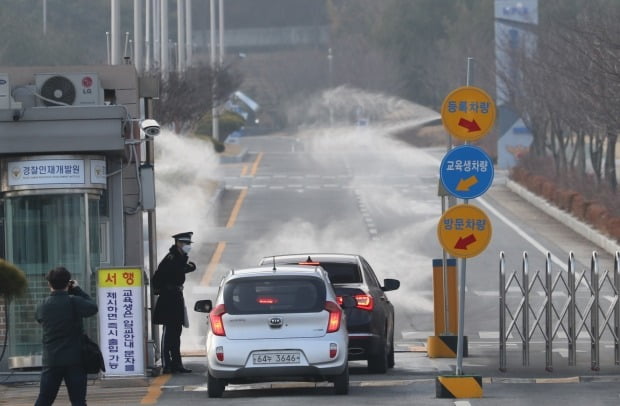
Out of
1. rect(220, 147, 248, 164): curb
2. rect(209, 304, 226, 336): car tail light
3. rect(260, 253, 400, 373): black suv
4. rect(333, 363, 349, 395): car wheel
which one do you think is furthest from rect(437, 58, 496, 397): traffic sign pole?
rect(220, 147, 248, 164): curb

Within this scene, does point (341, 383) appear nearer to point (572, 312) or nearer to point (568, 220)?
point (572, 312)

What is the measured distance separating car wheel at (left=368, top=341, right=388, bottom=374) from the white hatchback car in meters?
2.52

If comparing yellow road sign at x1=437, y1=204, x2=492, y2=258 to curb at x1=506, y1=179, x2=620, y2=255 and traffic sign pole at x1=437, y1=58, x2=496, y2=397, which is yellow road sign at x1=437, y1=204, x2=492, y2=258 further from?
curb at x1=506, y1=179, x2=620, y2=255

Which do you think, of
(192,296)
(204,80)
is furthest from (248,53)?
(192,296)

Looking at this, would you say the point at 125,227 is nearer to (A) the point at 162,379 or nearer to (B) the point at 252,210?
(A) the point at 162,379

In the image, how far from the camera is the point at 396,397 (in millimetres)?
15867

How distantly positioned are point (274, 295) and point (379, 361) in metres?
3.11

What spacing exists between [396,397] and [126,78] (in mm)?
6156

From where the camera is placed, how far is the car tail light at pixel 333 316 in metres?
15.9

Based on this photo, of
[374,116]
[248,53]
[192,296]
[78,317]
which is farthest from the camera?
[248,53]

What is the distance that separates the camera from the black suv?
1847 centimetres

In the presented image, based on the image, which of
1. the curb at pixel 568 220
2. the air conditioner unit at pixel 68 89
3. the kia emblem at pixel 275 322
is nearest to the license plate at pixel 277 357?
the kia emblem at pixel 275 322

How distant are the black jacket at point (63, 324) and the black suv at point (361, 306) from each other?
4660 millimetres

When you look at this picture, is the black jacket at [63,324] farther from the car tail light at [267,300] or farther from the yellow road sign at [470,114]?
the yellow road sign at [470,114]
